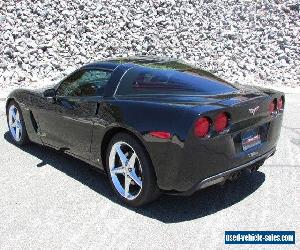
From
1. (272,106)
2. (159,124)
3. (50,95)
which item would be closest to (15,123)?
(50,95)

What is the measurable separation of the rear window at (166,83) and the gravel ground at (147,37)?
8.21 m

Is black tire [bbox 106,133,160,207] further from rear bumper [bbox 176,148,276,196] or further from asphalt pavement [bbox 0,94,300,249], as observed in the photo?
rear bumper [bbox 176,148,276,196]

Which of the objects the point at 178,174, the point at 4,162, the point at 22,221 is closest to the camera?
the point at 178,174

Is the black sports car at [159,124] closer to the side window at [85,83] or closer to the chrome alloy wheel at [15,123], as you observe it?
the side window at [85,83]

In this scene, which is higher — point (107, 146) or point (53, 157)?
point (107, 146)

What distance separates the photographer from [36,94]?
6184mm

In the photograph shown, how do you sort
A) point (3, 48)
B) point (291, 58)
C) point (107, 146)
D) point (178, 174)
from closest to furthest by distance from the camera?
point (178, 174) → point (107, 146) → point (3, 48) → point (291, 58)

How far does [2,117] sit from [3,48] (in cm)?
615

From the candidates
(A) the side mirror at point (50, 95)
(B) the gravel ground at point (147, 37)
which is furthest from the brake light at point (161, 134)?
(B) the gravel ground at point (147, 37)

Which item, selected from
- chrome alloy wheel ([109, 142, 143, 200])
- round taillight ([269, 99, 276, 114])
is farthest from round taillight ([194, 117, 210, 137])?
round taillight ([269, 99, 276, 114])

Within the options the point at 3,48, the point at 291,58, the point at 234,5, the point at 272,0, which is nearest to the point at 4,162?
the point at 3,48

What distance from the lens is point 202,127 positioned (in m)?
4.02

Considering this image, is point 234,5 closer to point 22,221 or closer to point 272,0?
point 272,0

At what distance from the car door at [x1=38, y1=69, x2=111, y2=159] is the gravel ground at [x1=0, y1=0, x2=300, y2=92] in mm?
7132
